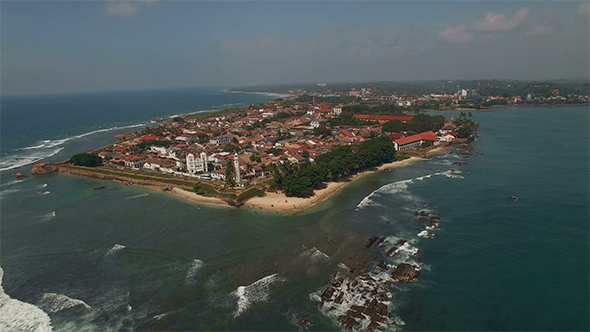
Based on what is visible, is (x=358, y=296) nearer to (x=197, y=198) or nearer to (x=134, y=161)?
(x=197, y=198)

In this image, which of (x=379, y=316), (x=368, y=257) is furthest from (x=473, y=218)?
(x=379, y=316)

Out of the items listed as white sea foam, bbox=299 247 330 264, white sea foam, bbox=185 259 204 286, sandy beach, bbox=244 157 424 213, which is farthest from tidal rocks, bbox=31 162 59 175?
white sea foam, bbox=299 247 330 264

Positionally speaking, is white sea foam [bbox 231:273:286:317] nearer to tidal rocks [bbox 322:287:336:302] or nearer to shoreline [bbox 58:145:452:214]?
tidal rocks [bbox 322:287:336:302]

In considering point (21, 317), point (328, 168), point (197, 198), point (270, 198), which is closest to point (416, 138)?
point (328, 168)

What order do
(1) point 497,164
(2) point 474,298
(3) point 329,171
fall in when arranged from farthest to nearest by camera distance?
(1) point 497,164 < (3) point 329,171 < (2) point 474,298

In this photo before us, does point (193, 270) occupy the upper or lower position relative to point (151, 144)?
lower

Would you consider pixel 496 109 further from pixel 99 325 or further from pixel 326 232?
pixel 99 325

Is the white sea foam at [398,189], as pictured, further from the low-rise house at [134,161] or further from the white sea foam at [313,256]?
the low-rise house at [134,161]
